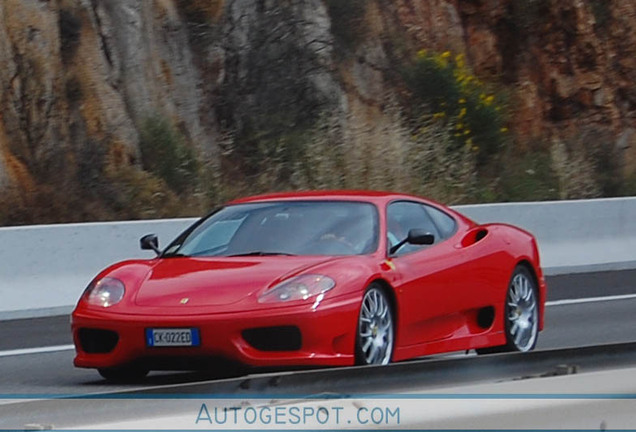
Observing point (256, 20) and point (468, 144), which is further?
point (256, 20)

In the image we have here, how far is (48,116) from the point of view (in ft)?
66.1

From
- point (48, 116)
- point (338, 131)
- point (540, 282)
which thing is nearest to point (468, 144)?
point (338, 131)

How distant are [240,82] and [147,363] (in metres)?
16.2

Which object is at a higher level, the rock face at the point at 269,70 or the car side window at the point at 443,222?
the rock face at the point at 269,70

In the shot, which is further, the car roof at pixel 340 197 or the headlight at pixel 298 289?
the car roof at pixel 340 197

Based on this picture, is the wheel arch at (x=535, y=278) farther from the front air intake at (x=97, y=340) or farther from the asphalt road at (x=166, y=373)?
the front air intake at (x=97, y=340)

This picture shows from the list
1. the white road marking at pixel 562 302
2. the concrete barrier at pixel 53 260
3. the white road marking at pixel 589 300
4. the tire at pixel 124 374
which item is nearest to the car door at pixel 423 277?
the tire at pixel 124 374

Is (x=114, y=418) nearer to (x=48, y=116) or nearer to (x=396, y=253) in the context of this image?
(x=396, y=253)

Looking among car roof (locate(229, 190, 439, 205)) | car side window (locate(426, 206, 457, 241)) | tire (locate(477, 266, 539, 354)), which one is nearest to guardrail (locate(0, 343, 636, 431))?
car roof (locate(229, 190, 439, 205))

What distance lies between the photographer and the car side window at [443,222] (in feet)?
33.0

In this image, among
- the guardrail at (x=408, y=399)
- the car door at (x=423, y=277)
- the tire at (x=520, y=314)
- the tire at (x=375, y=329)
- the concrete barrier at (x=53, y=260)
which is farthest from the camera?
the concrete barrier at (x=53, y=260)

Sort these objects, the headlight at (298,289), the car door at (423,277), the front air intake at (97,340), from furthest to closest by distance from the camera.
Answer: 1. the car door at (423,277)
2. the front air intake at (97,340)
3. the headlight at (298,289)

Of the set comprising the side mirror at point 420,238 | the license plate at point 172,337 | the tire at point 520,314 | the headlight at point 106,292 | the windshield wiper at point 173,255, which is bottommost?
the tire at point 520,314

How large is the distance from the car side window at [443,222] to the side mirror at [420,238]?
0.70m
